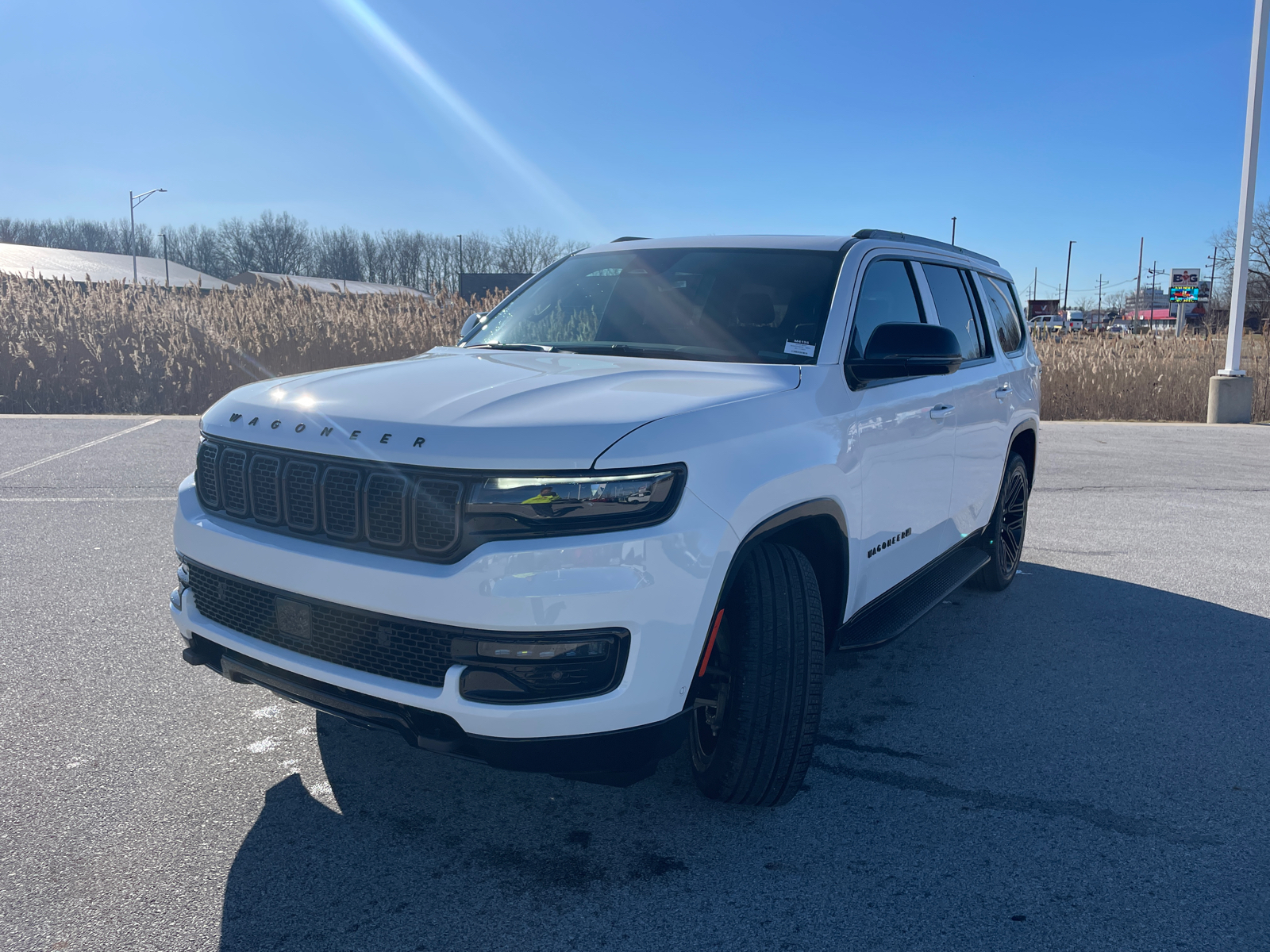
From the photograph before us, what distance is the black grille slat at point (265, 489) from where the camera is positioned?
111 inches

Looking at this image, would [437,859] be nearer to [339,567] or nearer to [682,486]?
[339,567]

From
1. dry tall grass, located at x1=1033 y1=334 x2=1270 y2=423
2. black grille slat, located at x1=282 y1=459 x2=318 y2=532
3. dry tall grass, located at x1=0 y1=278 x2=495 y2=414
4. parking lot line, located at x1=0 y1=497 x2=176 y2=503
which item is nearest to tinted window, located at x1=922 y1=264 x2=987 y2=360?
black grille slat, located at x1=282 y1=459 x2=318 y2=532

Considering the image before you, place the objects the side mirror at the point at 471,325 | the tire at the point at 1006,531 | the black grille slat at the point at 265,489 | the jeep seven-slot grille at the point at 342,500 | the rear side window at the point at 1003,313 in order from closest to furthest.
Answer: the jeep seven-slot grille at the point at 342,500 → the black grille slat at the point at 265,489 → the side mirror at the point at 471,325 → the tire at the point at 1006,531 → the rear side window at the point at 1003,313

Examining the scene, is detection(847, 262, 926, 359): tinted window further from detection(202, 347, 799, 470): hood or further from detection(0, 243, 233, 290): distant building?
detection(0, 243, 233, 290): distant building

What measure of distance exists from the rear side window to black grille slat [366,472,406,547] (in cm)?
388

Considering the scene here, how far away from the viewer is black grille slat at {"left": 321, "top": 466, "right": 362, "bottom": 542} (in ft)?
8.52

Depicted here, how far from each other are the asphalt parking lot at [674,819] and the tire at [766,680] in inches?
7.5

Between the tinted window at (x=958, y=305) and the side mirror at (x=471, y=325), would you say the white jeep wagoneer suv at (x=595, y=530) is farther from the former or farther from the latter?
the tinted window at (x=958, y=305)

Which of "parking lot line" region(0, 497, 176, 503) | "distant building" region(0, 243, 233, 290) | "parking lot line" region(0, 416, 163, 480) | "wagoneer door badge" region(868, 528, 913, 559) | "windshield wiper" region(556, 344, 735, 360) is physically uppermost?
"distant building" region(0, 243, 233, 290)

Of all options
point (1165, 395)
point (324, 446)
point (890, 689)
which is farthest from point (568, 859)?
point (1165, 395)

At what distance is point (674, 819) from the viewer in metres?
2.99

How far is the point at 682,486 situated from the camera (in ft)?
8.16

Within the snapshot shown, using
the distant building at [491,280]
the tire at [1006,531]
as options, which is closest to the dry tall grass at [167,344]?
the tire at [1006,531]

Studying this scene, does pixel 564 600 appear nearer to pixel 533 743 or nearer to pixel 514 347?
pixel 533 743
